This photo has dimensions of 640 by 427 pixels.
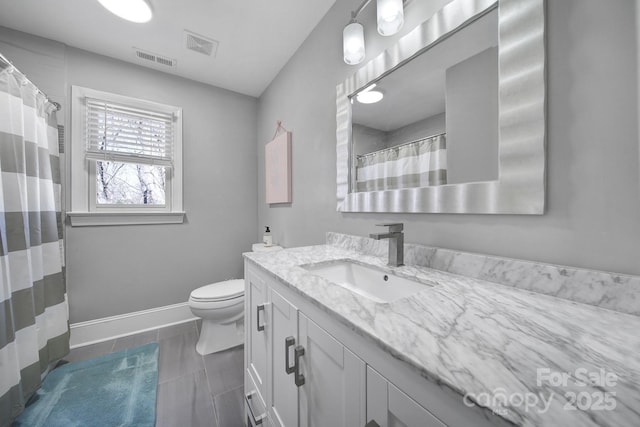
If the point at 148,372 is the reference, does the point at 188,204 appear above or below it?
above

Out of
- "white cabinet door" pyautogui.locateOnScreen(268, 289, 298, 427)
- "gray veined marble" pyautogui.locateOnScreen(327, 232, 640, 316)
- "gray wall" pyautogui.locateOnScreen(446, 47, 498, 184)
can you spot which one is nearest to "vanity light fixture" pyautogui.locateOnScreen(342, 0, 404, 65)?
"gray wall" pyautogui.locateOnScreen(446, 47, 498, 184)

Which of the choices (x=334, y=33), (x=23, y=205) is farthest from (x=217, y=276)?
(x=334, y=33)

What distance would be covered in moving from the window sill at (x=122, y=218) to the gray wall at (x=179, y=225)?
0.17 feet

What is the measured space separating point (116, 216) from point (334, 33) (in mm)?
2230

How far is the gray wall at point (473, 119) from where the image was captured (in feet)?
2.41

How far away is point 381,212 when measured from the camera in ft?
3.72

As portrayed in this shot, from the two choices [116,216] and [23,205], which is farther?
[116,216]

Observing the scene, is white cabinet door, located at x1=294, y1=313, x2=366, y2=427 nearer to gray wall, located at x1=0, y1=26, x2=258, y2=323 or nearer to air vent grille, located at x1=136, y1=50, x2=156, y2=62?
gray wall, located at x1=0, y1=26, x2=258, y2=323

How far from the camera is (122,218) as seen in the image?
6.42 ft

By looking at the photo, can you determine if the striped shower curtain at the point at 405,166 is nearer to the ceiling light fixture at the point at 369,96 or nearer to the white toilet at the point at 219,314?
the ceiling light fixture at the point at 369,96

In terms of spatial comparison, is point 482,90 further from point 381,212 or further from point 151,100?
point 151,100

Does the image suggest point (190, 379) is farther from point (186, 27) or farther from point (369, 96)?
point (186, 27)

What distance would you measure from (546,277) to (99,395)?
2183mm

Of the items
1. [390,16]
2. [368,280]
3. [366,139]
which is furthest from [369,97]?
[368,280]
